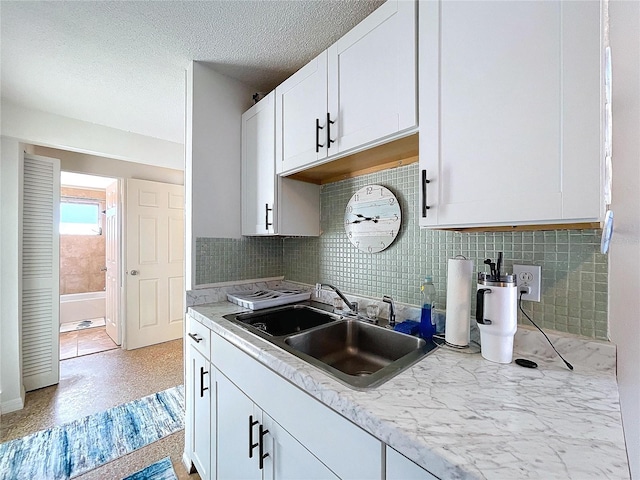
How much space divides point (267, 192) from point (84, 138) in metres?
2.10

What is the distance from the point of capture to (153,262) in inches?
132

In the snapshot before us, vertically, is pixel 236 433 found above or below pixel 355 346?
below

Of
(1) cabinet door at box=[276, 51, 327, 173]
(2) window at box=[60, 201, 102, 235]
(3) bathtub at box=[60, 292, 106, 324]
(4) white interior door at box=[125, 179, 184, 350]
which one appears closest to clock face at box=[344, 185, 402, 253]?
(1) cabinet door at box=[276, 51, 327, 173]

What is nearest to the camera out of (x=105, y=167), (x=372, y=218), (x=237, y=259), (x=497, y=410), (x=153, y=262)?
(x=497, y=410)

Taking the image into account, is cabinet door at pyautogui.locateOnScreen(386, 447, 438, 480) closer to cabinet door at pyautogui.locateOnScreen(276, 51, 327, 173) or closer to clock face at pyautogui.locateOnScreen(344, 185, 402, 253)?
clock face at pyautogui.locateOnScreen(344, 185, 402, 253)

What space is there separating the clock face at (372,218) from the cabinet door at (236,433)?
3.11 ft

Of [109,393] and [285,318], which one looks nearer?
[285,318]

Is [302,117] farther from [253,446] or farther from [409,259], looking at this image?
[253,446]

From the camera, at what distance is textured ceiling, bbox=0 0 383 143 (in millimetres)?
1307

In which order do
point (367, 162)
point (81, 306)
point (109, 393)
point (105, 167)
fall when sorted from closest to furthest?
point (367, 162)
point (109, 393)
point (105, 167)
point (81, 306)

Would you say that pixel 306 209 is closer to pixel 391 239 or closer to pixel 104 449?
pixel 391 239

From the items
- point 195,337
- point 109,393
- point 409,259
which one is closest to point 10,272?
point 109,393

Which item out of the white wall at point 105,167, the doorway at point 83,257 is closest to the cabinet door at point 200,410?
the white wall at point 105,167

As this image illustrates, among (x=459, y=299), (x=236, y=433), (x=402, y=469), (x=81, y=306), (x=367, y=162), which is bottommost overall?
(x=81, y=306)
